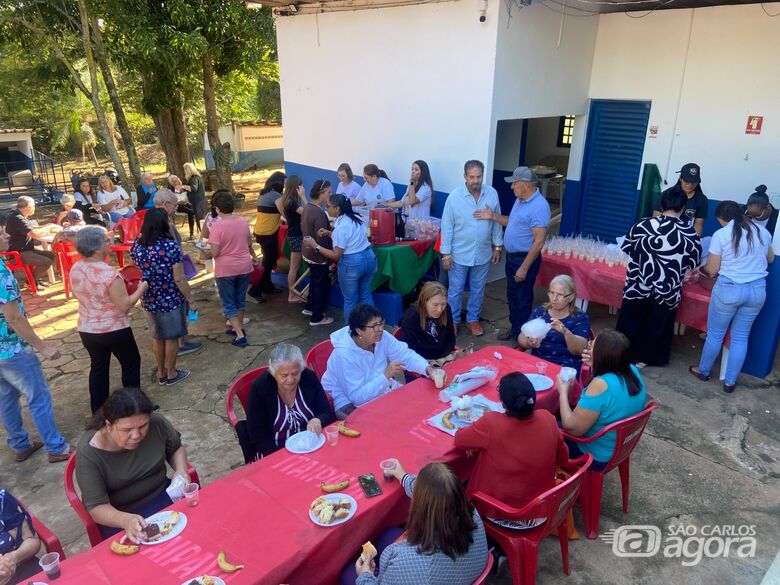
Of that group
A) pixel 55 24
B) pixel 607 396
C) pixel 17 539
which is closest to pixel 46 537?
pixel 17 539

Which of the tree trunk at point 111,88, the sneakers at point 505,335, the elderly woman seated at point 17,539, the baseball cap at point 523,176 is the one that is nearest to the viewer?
the elderly woman seated at point 17,539

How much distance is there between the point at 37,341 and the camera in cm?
383

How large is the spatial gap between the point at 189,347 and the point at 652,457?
15.0 feet

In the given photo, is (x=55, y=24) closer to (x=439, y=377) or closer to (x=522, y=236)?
(x=522, y=236)

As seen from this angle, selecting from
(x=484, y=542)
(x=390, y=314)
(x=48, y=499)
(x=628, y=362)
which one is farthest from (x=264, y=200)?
(x=484, y=542)

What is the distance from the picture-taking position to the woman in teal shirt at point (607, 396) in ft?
10.6

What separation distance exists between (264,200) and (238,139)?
46.5ft

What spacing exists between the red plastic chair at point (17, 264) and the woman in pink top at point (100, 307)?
148 inches

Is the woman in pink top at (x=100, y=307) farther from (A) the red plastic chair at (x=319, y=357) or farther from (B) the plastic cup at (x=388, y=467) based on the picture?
(B) the plastic cup at (x=388, y=467)

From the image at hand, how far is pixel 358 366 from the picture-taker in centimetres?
377

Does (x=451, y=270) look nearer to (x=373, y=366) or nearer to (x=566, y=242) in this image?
(x=566, y=242)

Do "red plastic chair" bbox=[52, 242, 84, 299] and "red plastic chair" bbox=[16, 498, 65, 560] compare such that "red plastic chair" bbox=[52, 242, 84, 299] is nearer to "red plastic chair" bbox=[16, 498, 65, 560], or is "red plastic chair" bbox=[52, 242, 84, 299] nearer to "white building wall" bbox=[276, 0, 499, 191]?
"white building wall" bbox=[276, 0, 499, 191]

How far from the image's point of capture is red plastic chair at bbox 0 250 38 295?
7.35 meters

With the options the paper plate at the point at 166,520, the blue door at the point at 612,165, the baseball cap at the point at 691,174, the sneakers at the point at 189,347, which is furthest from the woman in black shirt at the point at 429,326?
the blue door at the point at 612,165
